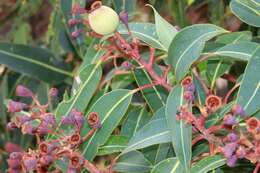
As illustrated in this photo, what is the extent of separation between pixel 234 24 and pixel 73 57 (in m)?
0.67

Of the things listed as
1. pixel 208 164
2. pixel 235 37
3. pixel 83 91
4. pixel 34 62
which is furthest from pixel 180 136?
pixel 34 62

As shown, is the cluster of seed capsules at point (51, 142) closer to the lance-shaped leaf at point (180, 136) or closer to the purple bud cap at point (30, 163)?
the purple bud cap at point (30, 163)

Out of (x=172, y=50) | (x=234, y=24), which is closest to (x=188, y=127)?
(x=172, y=50)

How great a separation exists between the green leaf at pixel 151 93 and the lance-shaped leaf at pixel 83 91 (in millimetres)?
79

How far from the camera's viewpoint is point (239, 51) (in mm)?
1184

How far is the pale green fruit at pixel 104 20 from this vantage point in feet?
3.68

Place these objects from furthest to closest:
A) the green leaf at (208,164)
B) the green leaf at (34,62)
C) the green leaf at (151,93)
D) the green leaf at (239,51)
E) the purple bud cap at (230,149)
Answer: the green leaf at (34,62) < the green leaf at (151,93) < the green leaf at (239,51) < the green leaf at (208,164) < the purple bud cap at (230,149)

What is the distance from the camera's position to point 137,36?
125 cm

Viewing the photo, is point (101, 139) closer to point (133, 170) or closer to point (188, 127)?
point (133, 170)

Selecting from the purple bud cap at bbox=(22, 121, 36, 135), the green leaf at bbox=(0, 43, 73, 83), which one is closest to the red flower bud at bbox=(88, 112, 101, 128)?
the purple bud cap at bbox=(22, 121, 36, 135)

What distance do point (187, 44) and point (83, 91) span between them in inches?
9.7

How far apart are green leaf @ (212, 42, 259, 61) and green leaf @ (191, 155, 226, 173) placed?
0.20 metres

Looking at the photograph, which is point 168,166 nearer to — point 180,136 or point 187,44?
point 180,136

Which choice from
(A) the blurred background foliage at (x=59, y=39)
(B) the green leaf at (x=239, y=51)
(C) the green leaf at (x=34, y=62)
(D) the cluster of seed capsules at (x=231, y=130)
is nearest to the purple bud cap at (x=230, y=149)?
(D) the cluster of seed capsules at (x=231, y=130)
